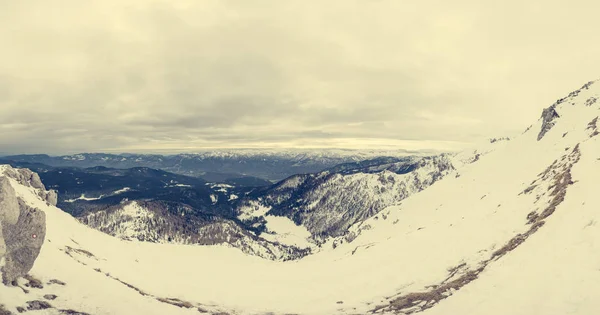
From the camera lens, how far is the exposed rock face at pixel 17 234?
43594 millimetres

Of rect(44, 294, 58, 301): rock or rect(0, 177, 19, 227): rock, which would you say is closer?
rect(44, 294, 58, 301): rock

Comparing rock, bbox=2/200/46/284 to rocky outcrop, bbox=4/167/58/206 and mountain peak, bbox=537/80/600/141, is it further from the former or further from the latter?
mountain peak, bbox=537/80/600/141

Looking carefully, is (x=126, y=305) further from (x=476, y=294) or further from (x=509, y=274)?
(x=509, y=274)

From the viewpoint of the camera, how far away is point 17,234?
4853cm

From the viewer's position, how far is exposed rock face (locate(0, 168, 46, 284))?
143 feet

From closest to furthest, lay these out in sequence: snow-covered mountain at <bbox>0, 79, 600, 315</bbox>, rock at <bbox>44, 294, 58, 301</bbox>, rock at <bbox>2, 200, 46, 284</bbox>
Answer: snow-covered mountain at <bbox>0, 79, 600, 315</bbox> < rock at <bbox>44, 294, 58, 301</bbox> < rock at <bbox>2, 200, 46, 284</bbox>

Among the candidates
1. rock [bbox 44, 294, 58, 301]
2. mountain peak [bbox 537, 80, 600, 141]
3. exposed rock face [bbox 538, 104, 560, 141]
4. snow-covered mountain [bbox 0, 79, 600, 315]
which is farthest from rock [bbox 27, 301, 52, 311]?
exposed rock face [bbox 538, 104, 560, 141]

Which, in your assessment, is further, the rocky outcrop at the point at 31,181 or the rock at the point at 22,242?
the rocky outcrop at the point at 31,181

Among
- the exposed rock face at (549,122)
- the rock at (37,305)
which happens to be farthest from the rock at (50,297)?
the exposed rock face at (549,122)

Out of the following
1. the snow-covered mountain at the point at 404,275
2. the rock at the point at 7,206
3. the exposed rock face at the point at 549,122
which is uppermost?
the exposed rock face at the point at 549,122

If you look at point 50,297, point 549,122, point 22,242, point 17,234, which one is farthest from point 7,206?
point 549,122

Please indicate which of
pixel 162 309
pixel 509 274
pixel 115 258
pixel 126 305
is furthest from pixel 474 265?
pixel 115 258

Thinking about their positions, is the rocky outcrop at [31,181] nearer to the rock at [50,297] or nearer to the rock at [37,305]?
→ the rock at [50,297]

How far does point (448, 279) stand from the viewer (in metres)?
47.0
